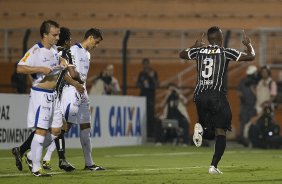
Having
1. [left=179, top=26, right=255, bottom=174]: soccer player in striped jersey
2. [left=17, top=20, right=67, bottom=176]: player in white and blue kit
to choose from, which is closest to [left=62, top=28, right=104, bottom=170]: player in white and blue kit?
[left=17, top=20, right=67, bottom=176]: player in white and blue kit

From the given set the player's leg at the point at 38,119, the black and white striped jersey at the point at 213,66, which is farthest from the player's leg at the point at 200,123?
the player's leg at the point at 38,119

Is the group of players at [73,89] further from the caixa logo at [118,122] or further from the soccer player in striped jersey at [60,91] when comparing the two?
the caixa logo at [118,122]

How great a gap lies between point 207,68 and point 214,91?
347 millimetres

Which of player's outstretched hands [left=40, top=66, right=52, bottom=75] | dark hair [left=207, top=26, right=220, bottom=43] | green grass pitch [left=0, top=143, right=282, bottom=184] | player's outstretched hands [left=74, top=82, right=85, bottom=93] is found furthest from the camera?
player's outstretched hands [left=74, top=82, right=85, bottom=93]

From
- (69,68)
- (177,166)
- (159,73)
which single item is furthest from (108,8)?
(69,68)

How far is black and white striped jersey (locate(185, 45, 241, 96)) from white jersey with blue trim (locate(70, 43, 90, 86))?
5.79ft

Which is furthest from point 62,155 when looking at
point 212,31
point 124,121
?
point 124,121

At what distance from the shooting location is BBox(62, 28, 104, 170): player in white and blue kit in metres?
13.9

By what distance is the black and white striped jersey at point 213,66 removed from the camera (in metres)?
Result: 13.1

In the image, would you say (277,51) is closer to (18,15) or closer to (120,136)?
(120,136)

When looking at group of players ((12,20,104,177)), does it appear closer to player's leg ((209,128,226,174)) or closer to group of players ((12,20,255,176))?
group of players ((12,20,255,176))

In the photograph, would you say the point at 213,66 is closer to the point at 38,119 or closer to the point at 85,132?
the point at 85,132

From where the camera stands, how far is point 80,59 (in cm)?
1388

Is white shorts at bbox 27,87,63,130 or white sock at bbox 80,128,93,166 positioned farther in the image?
white sock at bbox 80,128,93,166
